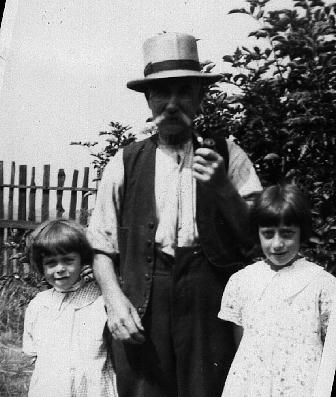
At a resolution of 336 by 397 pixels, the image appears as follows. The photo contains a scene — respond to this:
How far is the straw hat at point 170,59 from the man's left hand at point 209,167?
0.77 feet

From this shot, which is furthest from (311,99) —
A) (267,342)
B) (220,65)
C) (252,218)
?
(267,342)

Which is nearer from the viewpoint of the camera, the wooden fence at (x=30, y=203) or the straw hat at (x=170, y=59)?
the straw hat at (x=170, y=59)

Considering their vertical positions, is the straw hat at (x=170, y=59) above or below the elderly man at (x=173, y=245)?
above

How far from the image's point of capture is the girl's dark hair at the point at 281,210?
1.57 metres

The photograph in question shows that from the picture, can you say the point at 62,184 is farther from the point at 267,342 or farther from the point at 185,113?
the point at 267,342

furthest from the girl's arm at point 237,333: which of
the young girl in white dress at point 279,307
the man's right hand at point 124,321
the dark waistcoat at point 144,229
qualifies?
the man's right hand at point 124,321

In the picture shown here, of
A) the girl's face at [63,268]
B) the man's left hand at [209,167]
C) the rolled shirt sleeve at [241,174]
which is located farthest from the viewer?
the girl's face at [63,268]

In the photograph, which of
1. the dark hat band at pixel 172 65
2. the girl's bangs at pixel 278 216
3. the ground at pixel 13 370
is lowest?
the ground at pixel 13 370

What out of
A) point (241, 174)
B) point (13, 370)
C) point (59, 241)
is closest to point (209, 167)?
point (241, 174)

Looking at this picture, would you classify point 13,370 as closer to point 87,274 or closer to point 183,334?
point 87,274

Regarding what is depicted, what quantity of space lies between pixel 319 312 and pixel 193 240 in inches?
15.5

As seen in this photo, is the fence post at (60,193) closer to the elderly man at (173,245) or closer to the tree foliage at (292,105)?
the elderly man at (173,245)

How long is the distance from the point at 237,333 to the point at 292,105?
2.30ft

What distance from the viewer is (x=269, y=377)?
1.54 metres
